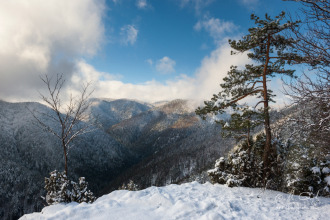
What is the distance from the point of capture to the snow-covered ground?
5625mm

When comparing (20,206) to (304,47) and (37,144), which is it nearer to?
(37,144)

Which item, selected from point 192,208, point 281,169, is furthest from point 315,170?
point 192,208

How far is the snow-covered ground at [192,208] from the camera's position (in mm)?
5625

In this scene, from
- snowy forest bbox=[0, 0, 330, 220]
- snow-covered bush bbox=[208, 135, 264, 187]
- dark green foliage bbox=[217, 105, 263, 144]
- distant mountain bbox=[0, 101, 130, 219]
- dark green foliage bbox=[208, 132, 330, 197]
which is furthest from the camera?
distant mountain bbox=[0, 101, 130, 219]

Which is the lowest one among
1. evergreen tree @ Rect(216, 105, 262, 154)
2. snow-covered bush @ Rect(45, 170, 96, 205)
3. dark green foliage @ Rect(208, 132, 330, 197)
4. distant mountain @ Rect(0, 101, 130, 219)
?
distant mountain @ Rect(0, 101, 130, 219)

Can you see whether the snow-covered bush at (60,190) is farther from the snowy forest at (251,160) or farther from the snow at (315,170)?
the snow at (315,170)

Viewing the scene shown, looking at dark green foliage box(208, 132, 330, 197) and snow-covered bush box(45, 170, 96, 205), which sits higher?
dark green foliage box(208, 132, 330, 197)

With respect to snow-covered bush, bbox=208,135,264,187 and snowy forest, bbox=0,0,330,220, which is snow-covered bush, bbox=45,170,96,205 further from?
snow-covered bush, bbox=208,135,264,187

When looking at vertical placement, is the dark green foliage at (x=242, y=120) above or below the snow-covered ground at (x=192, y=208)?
above

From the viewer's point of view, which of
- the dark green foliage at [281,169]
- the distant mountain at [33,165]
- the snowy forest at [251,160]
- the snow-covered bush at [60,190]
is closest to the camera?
the snowy forest at [251,160]

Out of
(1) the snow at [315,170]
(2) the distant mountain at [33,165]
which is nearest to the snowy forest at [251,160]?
(1) the snow at [315,170]

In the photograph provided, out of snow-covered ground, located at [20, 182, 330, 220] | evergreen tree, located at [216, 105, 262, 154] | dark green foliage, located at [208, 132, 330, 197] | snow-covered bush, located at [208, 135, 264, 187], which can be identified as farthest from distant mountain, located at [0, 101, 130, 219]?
snow-covered ground, located at [20, 182, 330, 220]

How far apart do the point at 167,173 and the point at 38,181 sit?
97206 millimetres

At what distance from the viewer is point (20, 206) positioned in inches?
4291
